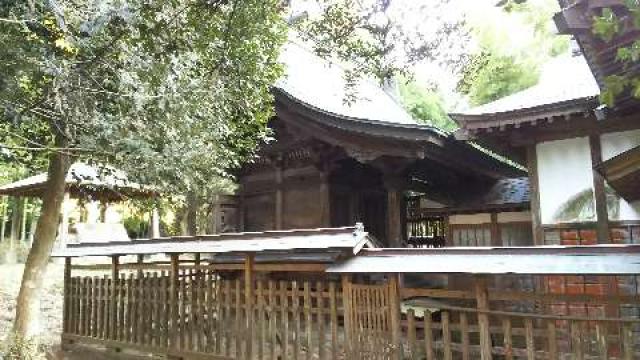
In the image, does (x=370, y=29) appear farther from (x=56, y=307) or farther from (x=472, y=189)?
(x=56, y=307)

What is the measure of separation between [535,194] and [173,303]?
5.96 meters

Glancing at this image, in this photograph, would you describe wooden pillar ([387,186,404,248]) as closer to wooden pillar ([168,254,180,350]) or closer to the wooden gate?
the wooden gate

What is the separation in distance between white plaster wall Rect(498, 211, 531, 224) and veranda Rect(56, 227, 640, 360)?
122cm

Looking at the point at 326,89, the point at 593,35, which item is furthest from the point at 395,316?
the point at 326,89

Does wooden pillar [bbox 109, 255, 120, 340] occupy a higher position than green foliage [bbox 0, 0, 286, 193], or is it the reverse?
green foliage [bbox 0, 0, 286, 193]

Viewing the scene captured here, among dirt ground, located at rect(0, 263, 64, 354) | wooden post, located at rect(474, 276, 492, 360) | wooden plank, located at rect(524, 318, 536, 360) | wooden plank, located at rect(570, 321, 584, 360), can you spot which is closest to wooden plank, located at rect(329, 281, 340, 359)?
wooden post, located at rect(474, 276, 492, 360)

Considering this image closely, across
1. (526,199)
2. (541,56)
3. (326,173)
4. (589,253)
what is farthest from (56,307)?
(541,56)

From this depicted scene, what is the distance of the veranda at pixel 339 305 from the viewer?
479 cm

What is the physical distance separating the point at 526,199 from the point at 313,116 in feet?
14.5

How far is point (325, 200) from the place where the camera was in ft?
34.0

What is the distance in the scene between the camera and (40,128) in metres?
7.75

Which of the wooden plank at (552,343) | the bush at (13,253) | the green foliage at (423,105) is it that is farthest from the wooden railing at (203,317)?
the green foliage at (423,105)

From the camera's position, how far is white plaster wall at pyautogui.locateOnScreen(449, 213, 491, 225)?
34.4 feet

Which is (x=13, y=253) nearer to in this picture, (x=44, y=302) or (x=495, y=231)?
(x=44, y=302)
